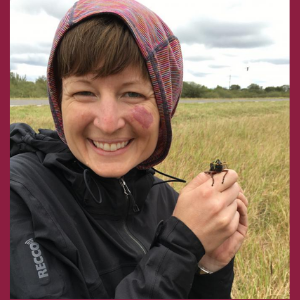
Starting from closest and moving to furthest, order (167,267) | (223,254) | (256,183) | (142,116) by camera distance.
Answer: (167,267)
(142,116)
(223,254)
(256,183)

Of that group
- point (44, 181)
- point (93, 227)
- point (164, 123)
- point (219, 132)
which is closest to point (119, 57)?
point (164, 123)

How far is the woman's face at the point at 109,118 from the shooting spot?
4.08 feet

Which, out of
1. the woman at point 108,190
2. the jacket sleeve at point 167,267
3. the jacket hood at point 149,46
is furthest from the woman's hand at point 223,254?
the jacket hood at point 149,46

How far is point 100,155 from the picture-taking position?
1321mm

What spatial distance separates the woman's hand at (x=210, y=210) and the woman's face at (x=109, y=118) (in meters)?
0.28

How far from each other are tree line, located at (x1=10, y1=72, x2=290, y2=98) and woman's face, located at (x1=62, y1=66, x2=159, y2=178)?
28.6ft

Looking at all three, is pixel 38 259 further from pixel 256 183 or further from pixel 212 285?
pixel 256 183

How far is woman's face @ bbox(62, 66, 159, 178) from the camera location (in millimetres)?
1243

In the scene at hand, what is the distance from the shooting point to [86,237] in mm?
1293

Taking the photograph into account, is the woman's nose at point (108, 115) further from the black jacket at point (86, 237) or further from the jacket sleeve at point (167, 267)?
the jacket sleeve at point (167, 267)

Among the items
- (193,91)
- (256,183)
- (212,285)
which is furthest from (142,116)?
(193,91)

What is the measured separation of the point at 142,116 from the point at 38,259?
0.65 m

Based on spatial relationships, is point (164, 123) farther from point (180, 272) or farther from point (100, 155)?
point (180, 272)

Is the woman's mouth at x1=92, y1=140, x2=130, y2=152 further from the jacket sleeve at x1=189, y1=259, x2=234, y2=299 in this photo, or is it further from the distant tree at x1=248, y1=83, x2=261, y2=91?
the distant tree at x1=248, y1=83, x2=261, y2=91
